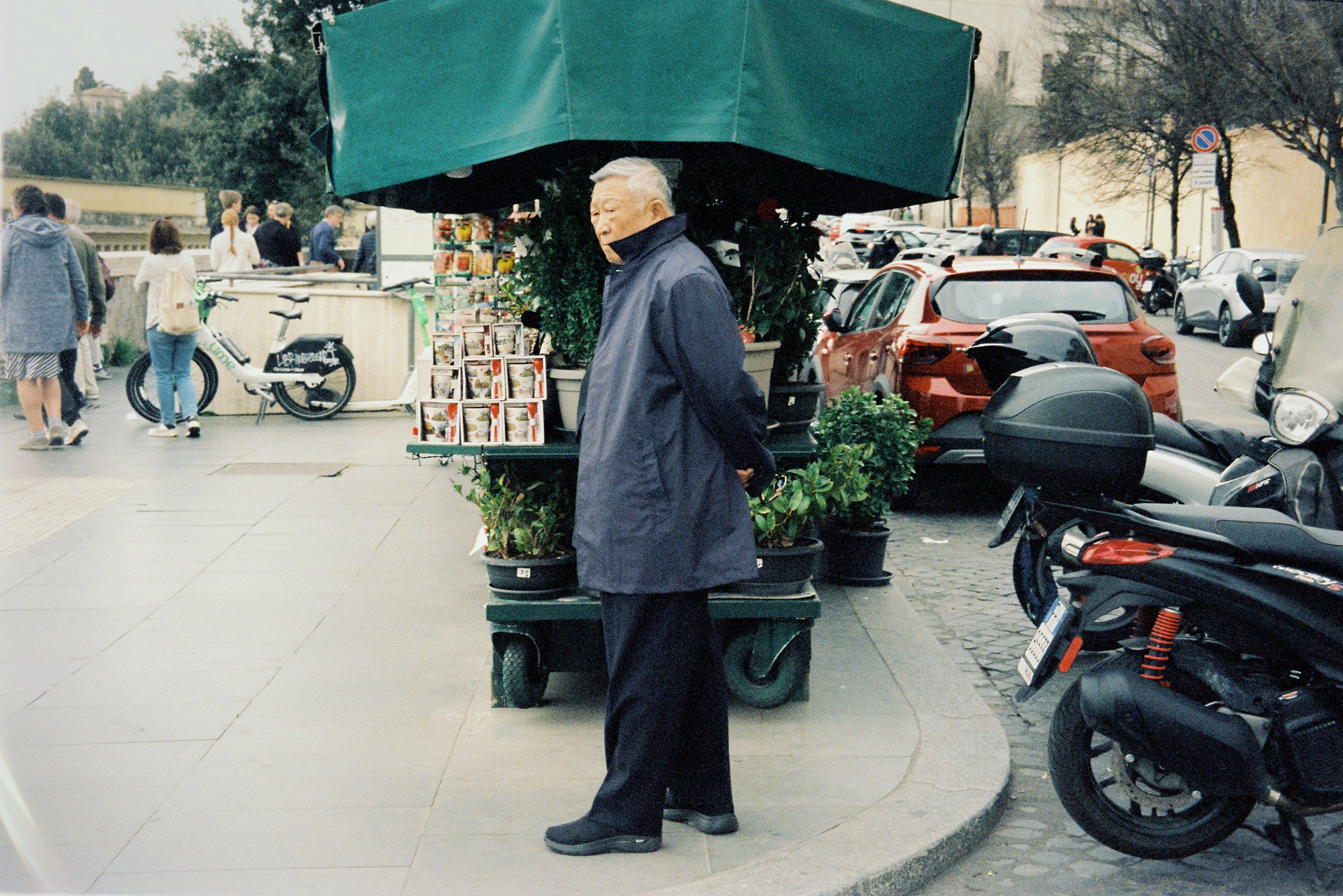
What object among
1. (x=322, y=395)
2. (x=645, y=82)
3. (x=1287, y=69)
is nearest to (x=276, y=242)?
(x=322, y=395)

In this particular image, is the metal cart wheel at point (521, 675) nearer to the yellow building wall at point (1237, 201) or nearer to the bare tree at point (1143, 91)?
the yellow building wall at point (1237, 201)

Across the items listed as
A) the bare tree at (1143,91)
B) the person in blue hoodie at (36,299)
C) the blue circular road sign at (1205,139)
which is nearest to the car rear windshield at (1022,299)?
the person in blue hoodie at (36,299)

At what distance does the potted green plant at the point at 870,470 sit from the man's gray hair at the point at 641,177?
329 cm

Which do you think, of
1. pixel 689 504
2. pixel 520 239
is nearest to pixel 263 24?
pixel 520 239

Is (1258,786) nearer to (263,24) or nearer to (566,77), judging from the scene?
(566,77)

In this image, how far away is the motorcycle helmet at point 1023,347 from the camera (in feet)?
16.3

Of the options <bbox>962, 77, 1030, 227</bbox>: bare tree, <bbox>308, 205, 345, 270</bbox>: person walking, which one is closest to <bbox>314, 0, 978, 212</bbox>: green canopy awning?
<bbox>308, 205, 345, 270</bbox>: person walking

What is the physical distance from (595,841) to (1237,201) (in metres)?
39.7

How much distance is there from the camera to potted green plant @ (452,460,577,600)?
16.2 feet

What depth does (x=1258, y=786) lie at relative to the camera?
3707 millimetres

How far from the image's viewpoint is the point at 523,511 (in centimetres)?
507

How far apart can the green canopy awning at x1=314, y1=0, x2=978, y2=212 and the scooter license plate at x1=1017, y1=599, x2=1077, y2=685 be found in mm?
1649

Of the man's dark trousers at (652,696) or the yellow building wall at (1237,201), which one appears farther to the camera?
the yellow building wall at (1237,201)

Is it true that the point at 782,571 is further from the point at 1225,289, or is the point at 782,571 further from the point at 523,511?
the point at 1225,289
